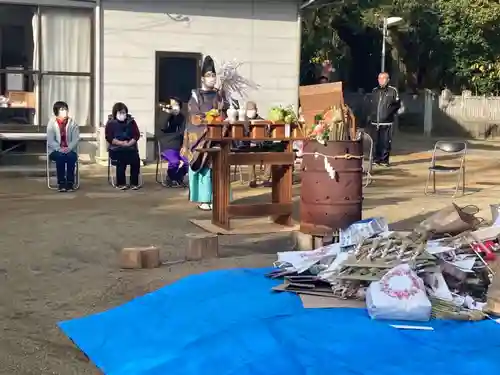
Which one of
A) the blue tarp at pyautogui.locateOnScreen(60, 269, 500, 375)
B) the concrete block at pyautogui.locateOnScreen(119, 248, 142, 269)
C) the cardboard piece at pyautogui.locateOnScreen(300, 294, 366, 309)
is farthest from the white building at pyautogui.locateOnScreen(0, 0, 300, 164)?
the cardboard piece at pyautogui.locateOnScreen(300, 294, 366, 309)

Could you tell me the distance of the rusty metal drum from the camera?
6941 millimetres

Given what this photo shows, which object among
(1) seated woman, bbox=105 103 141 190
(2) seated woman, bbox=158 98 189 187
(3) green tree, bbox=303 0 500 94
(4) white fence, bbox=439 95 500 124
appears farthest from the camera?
(4) white fence, bbox=439 95 500 124

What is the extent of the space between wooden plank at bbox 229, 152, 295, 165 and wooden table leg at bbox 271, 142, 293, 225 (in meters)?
0.12

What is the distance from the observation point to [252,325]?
4598 millimetres

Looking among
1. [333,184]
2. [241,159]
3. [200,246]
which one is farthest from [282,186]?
[200,246]

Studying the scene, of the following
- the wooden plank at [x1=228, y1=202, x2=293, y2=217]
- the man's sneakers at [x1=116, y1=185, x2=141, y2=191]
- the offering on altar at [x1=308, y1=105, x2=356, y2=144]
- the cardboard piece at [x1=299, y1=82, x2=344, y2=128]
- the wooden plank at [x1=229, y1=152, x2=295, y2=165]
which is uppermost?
the cardboard piece at [x1=299, y1=82, x2=344, y2=128]

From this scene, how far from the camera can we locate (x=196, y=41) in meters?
14.5

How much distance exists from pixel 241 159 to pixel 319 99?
0.99m

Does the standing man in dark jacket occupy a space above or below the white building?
below

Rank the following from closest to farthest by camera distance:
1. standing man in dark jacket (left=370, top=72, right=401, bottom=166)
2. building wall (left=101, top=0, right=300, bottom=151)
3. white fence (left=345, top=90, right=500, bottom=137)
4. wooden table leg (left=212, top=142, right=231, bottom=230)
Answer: wooden table leg (left=212, top=142, right=231, bottom=230) → building wall (left=101, top=0, right=300, bottom=151) → standing man in dark jacket (left=370, top=72, right=401, bottom=166) → white fence (left=345, top=90, right=500, bottom=137)

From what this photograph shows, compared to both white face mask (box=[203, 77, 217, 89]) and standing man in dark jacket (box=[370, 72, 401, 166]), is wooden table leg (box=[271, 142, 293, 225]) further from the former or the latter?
standing man in dark jacket (box=[370, 72, 401, 166])

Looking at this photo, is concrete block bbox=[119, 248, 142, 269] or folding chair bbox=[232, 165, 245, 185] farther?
folding chair bbox=[232, 165, 245, 185]

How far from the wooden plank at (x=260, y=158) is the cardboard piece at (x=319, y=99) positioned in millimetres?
476

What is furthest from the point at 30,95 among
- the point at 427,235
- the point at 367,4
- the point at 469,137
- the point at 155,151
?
the point at 469,137
